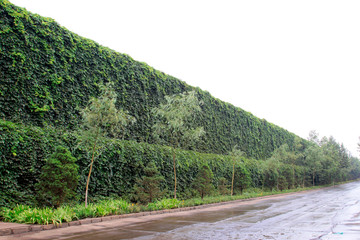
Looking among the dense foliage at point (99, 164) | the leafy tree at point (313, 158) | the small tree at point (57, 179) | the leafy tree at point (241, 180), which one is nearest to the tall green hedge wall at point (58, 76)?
the dense foliage at point (99, 164)

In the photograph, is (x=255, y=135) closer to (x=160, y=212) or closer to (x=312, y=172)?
(x=312, y=172)

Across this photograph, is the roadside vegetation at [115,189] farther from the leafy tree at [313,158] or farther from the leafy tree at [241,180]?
the leafy tree at [313,158]

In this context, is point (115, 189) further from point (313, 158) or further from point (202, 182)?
point (313, 158)

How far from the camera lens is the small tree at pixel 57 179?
9148 mm

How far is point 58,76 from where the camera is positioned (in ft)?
41.8

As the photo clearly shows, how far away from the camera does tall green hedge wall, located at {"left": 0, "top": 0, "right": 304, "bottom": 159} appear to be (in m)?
11.0

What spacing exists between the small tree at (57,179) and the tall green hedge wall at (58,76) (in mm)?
2843

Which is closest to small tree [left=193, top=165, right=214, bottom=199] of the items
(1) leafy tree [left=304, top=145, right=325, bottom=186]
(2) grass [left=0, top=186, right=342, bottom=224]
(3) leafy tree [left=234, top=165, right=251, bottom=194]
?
(2) grass [left=0, top=186, right=342, bottom=224]

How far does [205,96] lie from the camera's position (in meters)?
25.7

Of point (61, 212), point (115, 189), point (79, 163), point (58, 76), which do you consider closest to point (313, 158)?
point (115, 189)

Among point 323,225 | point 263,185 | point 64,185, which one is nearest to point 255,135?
point 263,185

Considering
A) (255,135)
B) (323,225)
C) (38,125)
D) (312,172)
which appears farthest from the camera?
(312,172)

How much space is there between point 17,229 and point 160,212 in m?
6.14

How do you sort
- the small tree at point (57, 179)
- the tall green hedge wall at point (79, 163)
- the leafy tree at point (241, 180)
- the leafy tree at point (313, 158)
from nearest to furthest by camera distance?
the tall green hedge wall at point (79, 163) → the small tree at point (57, 179) → the leafy tree at point (241, 180) → the leafy tree at point (313, 158)
